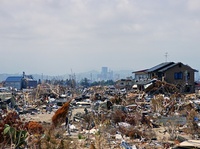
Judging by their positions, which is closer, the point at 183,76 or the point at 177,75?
the point at 177,75

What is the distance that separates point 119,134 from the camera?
13062mm

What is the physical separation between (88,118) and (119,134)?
300 centimetres

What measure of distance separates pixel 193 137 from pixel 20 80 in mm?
56815

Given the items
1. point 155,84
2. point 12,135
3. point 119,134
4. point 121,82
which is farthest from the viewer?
point 121,82

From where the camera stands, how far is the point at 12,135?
886cm

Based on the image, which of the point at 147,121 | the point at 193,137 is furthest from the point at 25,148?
the point at 147,121

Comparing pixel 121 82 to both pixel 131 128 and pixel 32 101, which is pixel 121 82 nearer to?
pixel 32 101

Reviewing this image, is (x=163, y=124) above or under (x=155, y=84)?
→ under

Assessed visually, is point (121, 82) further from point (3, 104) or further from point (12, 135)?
point (12, 135)

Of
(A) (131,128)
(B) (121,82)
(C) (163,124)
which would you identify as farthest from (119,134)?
(B) (121,82)

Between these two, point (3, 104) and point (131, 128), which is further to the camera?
point (3, 104)

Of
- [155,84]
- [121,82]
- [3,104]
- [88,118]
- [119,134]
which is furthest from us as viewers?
[121,82]

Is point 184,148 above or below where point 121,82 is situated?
below

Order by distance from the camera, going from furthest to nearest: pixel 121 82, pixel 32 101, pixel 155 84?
pixel 121 82
pixel 155 84
pixel 32 101
